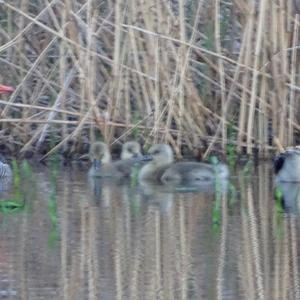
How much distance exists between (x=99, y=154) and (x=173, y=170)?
0.75 m

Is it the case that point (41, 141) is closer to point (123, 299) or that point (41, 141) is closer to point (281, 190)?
point (281, 190)

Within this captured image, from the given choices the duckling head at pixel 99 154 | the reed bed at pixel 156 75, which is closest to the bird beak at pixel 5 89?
the reed bed at pixel 156 75

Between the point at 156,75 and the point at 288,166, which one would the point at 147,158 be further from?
the point at 288,166

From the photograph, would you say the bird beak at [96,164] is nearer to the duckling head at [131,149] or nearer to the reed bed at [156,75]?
the duckling head at [131,149]

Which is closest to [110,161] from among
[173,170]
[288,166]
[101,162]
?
[101,162]

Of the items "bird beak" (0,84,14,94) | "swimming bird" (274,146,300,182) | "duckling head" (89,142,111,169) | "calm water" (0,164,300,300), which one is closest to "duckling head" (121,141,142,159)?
"duckling head" (89,142,111,169)

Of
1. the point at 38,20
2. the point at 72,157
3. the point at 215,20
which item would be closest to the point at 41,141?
the point at 72,157

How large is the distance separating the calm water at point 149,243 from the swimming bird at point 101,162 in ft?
2.00

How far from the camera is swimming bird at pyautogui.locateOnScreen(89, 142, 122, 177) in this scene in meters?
10.3

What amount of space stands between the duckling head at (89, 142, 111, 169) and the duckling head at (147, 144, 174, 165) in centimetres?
38

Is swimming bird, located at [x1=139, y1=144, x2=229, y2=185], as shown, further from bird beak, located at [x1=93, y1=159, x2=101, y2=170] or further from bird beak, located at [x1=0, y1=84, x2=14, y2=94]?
bird beak, located at [x1=0, y1=84, x2=14, y2=94]

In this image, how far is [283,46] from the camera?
1074 cm

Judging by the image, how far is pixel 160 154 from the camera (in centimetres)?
1019

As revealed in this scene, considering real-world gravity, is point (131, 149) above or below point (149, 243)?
above
